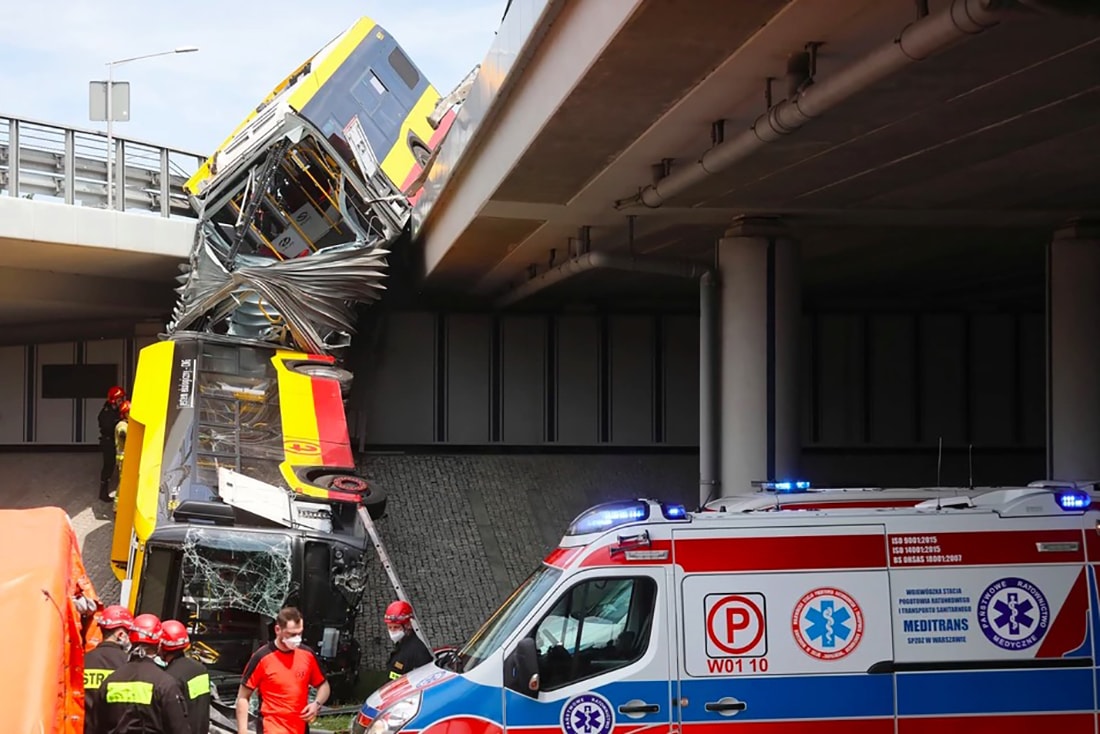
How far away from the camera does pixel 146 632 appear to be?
7.93 metres

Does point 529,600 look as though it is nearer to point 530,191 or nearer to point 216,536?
point 216,536

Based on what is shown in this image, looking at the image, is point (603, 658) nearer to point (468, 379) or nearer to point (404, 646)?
point (404, 646)

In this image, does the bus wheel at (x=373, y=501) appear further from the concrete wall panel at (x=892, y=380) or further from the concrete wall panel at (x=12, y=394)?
the concrete wall panel at (x=892, y=380)

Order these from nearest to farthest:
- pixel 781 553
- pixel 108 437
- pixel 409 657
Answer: pixel 781 553 < pixel 409 657 < pixel 108 437

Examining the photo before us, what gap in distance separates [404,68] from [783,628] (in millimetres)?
19002

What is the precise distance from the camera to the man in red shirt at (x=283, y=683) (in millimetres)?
9000

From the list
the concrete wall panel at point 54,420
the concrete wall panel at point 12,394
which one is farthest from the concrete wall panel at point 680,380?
the concrete wall panel at point 12,394

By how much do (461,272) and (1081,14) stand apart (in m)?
17.5

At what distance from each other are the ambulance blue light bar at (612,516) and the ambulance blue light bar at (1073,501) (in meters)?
2.63

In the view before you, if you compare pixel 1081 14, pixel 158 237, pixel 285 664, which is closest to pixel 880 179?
pixel 1081 14

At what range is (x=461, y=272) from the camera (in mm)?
23828

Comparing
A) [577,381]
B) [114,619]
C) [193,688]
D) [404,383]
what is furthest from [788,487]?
[577,381]

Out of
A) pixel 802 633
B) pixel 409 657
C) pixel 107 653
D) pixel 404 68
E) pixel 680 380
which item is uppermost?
pixel 404 68

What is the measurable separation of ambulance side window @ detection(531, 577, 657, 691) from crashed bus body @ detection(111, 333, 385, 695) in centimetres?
548
